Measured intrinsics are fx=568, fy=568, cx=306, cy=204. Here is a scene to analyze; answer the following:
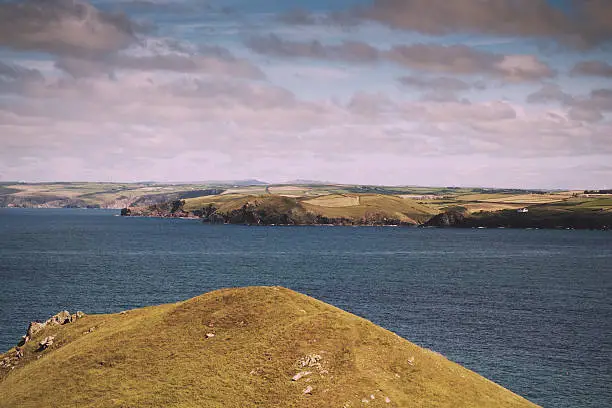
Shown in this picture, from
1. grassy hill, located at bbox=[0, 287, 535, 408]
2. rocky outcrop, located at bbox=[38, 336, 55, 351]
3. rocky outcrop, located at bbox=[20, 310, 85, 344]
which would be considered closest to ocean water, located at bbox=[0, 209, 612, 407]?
rocky outcrop, located at bbox=[20, 310, 85, 344]

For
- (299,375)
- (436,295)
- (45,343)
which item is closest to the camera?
(299,375)

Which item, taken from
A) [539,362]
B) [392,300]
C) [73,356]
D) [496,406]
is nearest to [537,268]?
[392,300]

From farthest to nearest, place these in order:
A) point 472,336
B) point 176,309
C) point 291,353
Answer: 1. point 472,336
2. point 176,309
3. point 291,353

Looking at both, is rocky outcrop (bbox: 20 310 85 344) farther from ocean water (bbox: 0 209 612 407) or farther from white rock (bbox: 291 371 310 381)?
white rock (bbox: 291 371 310 381)

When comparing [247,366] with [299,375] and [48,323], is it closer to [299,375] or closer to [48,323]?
[299,375]

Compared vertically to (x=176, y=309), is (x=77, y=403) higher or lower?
lower

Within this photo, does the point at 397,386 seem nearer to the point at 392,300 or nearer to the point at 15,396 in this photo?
the point at 15,396

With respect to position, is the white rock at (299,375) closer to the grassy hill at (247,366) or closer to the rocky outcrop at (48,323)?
the grassy hill at (247,366)

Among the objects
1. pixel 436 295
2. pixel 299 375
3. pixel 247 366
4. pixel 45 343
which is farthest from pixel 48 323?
pixel 436 295
